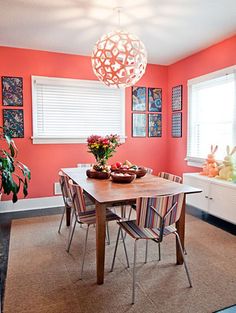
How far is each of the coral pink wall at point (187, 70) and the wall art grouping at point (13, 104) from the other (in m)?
2.70

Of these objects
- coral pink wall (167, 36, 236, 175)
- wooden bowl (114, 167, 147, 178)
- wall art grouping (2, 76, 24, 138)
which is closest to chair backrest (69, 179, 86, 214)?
wooden bowl (114, 167, 147, 178)

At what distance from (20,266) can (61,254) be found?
0.41 metres

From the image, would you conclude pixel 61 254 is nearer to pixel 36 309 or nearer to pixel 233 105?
pixel 36 309

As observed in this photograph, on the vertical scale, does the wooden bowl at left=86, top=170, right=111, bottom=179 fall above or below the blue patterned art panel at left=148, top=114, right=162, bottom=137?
below

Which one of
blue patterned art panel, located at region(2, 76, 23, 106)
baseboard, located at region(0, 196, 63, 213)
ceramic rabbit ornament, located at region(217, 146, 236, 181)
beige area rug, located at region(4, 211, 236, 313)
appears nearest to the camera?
beige area rug, located at region(4, 211, 236, 313)

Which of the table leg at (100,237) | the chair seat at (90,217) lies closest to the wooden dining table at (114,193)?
the table leg at (100,237)

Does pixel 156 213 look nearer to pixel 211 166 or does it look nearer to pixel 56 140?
pixel 211 166

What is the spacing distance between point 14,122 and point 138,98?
2.20m

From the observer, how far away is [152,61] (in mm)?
4785

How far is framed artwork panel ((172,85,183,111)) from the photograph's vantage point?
4.73 metres

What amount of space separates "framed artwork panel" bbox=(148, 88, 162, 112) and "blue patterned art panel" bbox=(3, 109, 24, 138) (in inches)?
90.9

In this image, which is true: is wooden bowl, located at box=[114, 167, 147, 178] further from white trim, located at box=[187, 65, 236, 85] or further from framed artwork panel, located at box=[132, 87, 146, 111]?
framed artwork panel, located at box=[132, 87, 146, 111]

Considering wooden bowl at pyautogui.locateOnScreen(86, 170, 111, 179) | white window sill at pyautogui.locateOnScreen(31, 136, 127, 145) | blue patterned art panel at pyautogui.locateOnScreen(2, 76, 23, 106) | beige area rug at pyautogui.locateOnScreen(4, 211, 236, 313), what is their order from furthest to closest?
white window sill at pyautogui.locateOnScreen(31, 136, 127, 145) < blue patterned art panel at pyautogui.locateOnScreen(2, 76, 23, 106) < wooden bowl at pyautogui.locateOnScreen(86, 170, 111, 179) < beige area rug at pyautogui.locateOnScreen(4, 211, 236, 313)

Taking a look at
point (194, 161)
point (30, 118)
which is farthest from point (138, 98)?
point (30, 118)
